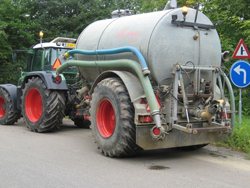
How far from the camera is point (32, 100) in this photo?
9.96 m

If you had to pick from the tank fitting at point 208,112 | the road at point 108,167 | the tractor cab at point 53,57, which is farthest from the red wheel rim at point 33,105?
the tank fitting at point 208,112

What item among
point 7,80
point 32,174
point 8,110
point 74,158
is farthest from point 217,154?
point 7,80

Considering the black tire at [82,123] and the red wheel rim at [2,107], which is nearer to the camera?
the black tire at [82,123]

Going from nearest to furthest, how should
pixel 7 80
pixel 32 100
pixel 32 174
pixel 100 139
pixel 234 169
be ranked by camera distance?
1. pixel 32 174
2. pixel 234 169
3. pixel 100 139
4. pixel 32 100
5. pixel 7 80

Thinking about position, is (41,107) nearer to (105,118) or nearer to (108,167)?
(105,118)

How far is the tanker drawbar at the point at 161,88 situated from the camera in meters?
6.21

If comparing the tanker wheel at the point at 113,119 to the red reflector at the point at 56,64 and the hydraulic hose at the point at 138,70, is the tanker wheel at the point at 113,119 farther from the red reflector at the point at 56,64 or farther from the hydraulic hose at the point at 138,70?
the red reflector at the point at 56,64

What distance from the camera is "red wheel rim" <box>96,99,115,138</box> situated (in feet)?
23.2

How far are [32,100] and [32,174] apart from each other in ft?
15.5

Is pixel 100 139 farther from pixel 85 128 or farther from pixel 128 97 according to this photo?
pixel 85 128

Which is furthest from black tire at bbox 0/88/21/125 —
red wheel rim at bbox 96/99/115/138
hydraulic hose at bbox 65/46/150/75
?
red wheel rim at bbox 96/99/115/138

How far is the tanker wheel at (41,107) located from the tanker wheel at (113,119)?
213cm

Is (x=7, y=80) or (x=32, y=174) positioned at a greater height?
(x=7, y=80)

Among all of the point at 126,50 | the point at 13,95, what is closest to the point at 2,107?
the point at 13,95
